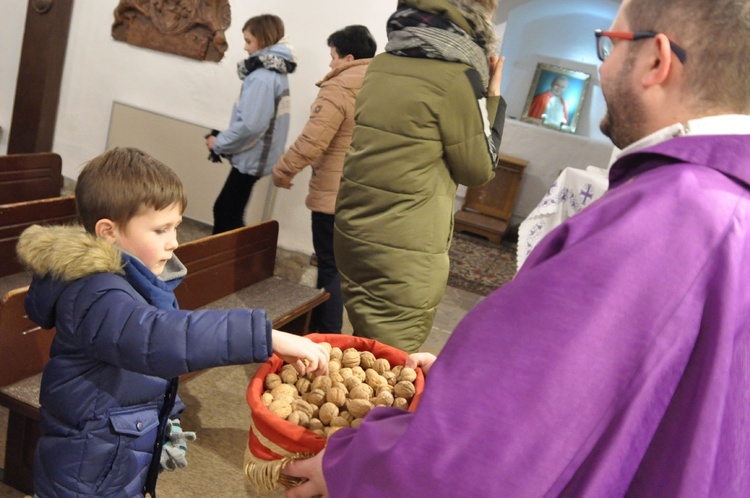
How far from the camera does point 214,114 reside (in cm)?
580

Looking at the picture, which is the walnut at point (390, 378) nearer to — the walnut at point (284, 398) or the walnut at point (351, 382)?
the walnut at point (351, 382)

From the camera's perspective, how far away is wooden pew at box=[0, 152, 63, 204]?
12.0ft

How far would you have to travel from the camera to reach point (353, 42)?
3.78 m

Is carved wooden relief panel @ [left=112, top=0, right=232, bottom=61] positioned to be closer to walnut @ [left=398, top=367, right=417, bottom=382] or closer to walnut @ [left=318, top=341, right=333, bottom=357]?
walnut @ [left=318, top=341, right=333, bottom=357]

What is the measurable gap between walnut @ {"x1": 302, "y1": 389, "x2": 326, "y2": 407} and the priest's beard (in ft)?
2.85

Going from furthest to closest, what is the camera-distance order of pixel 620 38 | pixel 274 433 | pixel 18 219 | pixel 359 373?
pixel 18 219 → pixel 359 373 → pixel 274 433 → pixel 620 38

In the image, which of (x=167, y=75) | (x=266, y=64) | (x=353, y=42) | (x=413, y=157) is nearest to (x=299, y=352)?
(x=413, y=157)

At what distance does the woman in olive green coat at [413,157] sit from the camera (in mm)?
2328

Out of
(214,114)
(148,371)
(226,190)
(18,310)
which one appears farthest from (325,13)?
(148,371)

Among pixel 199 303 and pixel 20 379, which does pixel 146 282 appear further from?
pixel 199 303

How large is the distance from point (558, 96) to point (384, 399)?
347 inches

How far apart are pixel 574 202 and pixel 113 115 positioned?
13.3 ft

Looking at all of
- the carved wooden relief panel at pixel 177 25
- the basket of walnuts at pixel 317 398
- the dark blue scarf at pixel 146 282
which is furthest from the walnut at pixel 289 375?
the carved wooden relief panel at pixel 177 25

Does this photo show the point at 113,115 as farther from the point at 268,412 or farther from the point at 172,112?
the point at 268,412
